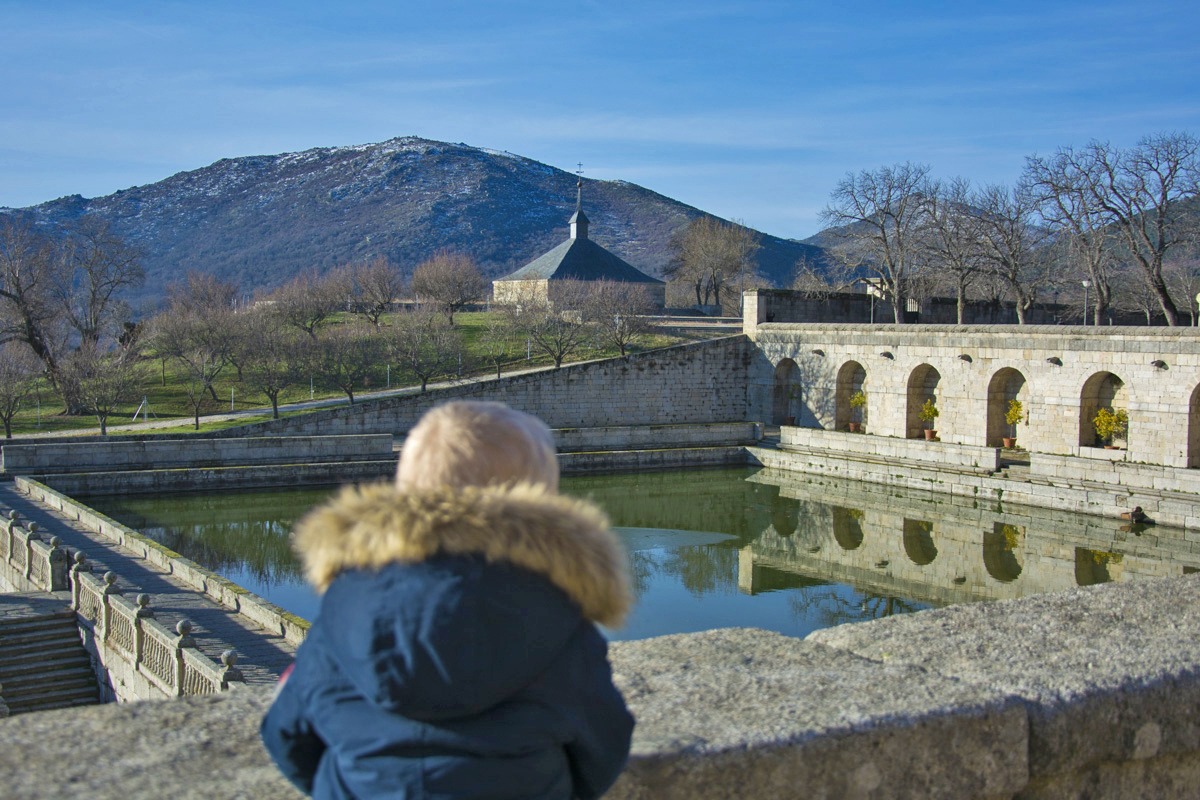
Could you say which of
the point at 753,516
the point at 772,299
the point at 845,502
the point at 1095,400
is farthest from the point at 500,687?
the point at 772,299

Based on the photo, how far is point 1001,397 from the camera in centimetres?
2922

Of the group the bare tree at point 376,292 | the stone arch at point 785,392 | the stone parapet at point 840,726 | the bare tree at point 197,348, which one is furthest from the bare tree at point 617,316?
the stone parapet at point 840,726

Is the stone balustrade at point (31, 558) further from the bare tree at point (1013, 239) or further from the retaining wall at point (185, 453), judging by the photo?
the bare tree at point (1013, 239)

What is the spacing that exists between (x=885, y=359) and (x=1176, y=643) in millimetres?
29398

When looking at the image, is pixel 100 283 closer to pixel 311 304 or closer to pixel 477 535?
pixel 311 304

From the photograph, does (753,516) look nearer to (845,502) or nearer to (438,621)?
(845,502)

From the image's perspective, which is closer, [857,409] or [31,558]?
[31,558]

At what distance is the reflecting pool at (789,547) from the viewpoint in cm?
1792

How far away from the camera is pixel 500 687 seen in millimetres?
1896

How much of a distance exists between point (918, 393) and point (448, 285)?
29489mm

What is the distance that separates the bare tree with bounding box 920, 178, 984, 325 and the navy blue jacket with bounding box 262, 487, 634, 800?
3695 cm

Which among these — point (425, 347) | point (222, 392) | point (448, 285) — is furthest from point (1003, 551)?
point (448, 285)

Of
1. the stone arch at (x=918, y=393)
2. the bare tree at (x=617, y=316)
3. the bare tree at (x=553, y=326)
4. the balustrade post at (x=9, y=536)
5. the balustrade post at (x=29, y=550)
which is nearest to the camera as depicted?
the balustrade post at (x=29, y=550)

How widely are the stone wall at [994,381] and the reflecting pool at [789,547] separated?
3.48m
